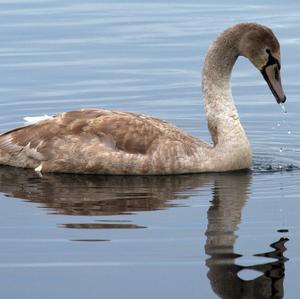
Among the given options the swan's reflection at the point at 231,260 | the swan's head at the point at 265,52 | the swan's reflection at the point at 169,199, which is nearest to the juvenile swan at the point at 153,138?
the swan's head at the point at 265,52

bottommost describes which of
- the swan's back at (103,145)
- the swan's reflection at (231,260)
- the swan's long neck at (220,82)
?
the swan's reflection at (231,260)

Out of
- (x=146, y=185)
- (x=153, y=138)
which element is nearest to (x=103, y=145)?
(x=153, y=138)

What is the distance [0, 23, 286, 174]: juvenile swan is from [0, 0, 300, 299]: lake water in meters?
0.19

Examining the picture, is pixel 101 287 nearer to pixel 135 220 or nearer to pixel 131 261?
pixel 131 261

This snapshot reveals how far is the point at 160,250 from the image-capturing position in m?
10.5

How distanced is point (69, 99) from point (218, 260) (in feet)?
23.2

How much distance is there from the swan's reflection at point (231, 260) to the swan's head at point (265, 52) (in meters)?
1.83

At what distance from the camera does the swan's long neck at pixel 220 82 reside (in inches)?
552

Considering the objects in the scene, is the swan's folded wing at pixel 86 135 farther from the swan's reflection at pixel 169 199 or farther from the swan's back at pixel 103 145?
the swan's reflection at pixel 169 199

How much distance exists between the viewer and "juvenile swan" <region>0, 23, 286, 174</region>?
13484mm

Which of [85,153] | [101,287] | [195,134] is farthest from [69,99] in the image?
[101,287]

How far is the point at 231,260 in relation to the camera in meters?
10.2

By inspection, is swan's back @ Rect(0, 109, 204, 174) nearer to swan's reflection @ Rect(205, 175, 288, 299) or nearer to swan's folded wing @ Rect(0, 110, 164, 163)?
swan's folded wing @ Rect(0, 110, 164, 163)

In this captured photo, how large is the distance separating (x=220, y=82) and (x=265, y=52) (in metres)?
0.62
